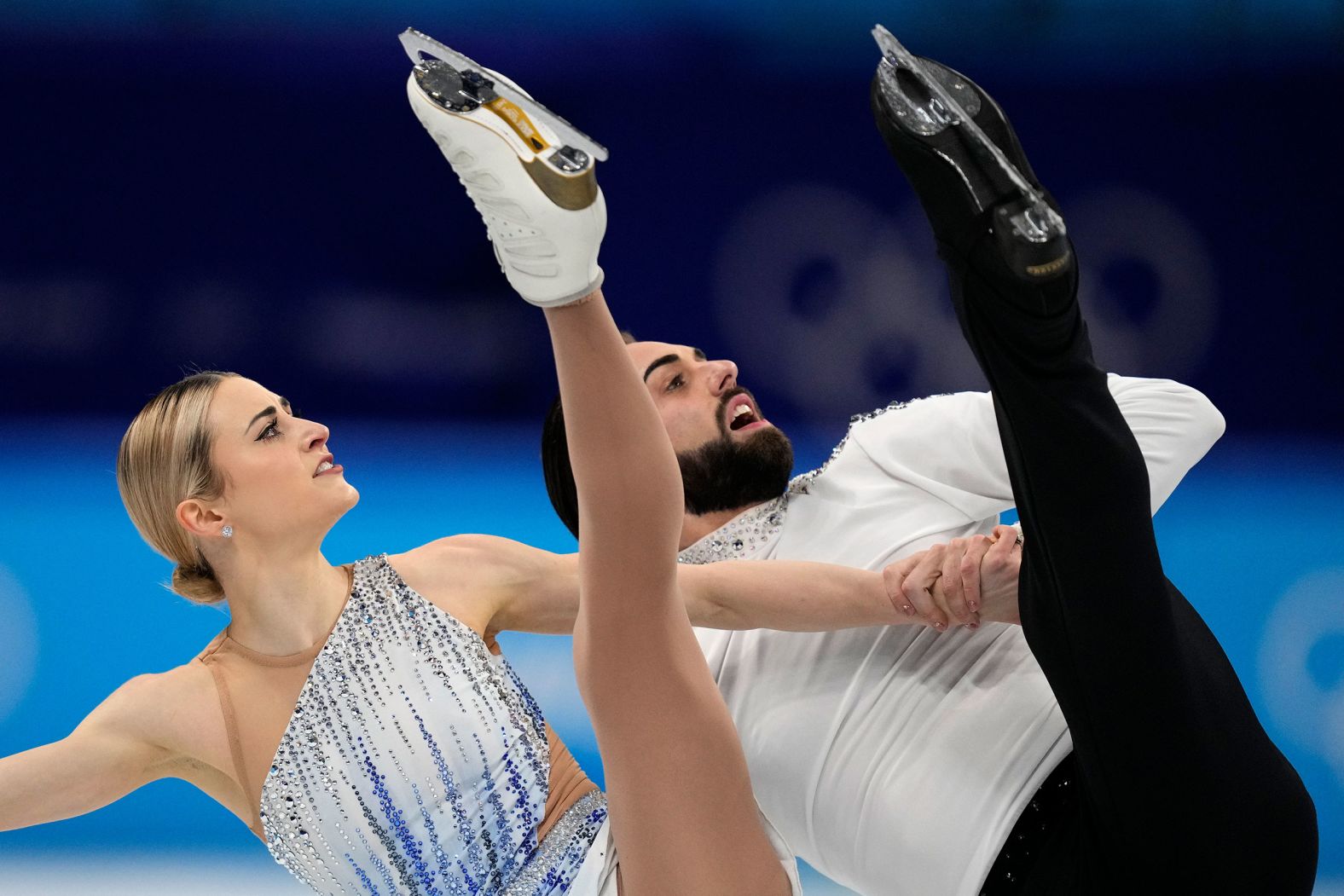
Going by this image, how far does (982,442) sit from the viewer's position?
2133 millimetres

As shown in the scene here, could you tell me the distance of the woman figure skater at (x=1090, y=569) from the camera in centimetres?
148

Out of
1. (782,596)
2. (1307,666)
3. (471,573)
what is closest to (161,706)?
(471,573)

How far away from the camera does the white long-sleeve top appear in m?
1.93

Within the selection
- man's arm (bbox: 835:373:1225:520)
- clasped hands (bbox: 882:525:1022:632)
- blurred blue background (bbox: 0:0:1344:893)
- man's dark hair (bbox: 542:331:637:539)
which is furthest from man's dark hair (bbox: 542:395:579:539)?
blurred blue background (bbox: 0:0:1344:893)

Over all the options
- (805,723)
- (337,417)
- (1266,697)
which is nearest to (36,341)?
(337,417)

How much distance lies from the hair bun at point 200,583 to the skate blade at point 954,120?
1.30m

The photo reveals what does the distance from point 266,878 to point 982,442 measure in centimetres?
179

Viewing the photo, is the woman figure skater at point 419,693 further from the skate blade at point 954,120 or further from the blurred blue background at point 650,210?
the blurred blue background at point 650,210

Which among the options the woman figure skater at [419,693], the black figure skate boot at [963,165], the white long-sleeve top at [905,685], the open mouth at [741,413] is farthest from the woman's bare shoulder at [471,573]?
the black figure skate boot at [963,165]

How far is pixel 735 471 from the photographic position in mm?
2463

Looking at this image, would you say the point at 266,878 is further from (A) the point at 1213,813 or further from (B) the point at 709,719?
(A) the point at 1213,813

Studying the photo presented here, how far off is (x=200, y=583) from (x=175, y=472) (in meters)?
0.18

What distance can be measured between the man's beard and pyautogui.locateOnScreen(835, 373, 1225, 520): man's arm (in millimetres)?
132

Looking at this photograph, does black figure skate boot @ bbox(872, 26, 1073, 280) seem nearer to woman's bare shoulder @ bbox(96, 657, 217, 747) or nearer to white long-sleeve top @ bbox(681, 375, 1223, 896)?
white long-sleeve top @ bbox(681, 375, 1223, 896)
